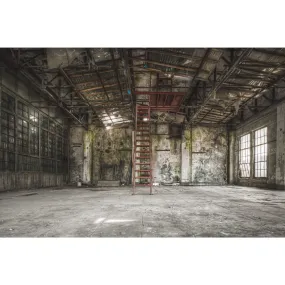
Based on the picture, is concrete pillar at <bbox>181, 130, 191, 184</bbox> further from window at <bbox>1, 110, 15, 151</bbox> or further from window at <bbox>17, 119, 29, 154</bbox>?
window at <bbox>1, 110, 15, 151</bbox>

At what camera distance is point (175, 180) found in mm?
18234

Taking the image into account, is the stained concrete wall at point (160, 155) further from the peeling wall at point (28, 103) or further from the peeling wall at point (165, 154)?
the peeling wall at point (28, 103)

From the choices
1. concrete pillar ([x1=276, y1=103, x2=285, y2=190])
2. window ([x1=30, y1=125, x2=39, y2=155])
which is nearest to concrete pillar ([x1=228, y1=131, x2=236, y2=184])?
concrete pillar ([x1=276, y1=103, x2=285, y2=190])

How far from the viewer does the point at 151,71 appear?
35.1ft

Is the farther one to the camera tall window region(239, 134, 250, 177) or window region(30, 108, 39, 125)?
tall window region(239, 134, 250, 177)

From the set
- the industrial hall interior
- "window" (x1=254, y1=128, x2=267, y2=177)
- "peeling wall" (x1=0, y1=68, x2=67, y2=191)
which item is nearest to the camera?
the industrial hall interior

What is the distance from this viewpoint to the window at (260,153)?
557 inches

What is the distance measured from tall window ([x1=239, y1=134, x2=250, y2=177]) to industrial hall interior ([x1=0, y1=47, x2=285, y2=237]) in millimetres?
74

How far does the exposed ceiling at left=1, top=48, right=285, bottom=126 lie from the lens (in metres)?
7.75

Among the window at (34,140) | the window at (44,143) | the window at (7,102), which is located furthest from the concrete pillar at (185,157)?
the window at (7,102)

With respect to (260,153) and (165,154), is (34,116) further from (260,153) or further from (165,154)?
Answer: (260,153)

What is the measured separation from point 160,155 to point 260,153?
6953 millimetres

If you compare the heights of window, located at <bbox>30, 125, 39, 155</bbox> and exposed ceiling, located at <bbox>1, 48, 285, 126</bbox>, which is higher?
exposed ceiling, located at <bbox>1, 48, 285, 126</bbox>
